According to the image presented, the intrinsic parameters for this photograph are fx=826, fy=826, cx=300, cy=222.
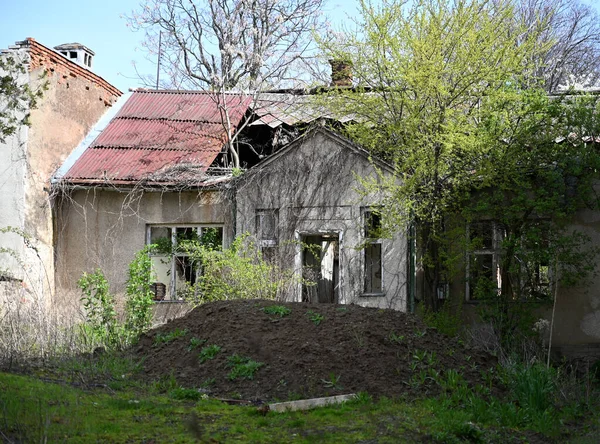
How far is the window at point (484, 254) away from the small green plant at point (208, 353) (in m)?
7.38

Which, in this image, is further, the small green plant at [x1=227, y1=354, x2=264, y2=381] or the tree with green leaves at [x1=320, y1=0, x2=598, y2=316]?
the tree with green leaves at [x1=320, y1=0, x2=598, y2=316]

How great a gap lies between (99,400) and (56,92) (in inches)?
480

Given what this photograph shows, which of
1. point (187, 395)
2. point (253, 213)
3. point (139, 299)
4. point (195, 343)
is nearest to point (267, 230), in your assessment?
point (253, 213)

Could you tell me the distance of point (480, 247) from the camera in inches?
707

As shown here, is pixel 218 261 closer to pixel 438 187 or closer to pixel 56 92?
pixel 438 187

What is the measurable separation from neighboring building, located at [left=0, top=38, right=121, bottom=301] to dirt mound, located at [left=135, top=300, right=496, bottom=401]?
22.1 ft

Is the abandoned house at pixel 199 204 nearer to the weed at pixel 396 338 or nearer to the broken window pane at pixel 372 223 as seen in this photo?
the broken window pane at pixel 372 223

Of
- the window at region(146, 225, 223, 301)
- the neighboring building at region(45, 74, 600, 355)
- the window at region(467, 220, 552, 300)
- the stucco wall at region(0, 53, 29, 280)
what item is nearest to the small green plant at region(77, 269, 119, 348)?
the neighboring building at region(45, 74, 600, 355)

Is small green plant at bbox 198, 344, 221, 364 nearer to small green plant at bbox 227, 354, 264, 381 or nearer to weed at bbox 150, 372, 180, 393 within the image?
small green plant at bbox 227, 354, 264, 381

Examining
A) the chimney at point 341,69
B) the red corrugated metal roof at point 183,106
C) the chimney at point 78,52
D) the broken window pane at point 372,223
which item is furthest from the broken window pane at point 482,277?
the chimney at point 78,52

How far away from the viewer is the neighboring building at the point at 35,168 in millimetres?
18703

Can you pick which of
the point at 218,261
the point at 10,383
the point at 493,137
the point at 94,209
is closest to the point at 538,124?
the point at 493,137

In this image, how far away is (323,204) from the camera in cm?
1823

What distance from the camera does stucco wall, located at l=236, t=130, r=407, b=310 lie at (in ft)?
57.7
